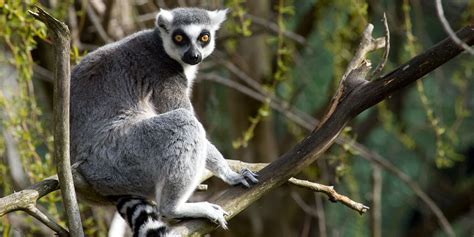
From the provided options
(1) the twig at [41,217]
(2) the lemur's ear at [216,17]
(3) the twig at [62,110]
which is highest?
(2) the lemur's ear at [216,17]

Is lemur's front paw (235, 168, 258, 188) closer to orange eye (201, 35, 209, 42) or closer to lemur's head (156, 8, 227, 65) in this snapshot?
lemur's head (156, 8, 227, 65)

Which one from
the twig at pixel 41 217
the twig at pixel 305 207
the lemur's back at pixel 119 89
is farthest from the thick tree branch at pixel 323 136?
the twig at pixel 305 207

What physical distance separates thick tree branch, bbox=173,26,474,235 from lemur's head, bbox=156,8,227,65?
1147mm

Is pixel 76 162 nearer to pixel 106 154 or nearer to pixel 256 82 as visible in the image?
pixel 106 154

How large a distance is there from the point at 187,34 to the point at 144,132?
2.95 ft

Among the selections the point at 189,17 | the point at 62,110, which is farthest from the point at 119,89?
the point at 62,110

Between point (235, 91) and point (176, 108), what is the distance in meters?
3.42

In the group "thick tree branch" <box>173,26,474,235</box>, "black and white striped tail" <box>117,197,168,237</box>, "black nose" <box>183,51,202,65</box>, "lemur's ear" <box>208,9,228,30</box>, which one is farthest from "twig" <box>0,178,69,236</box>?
"lemur's ear" <box>208,9,228,30</box>

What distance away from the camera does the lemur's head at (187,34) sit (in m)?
4.43

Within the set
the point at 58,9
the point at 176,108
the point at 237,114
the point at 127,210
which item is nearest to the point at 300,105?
the point at 237,114

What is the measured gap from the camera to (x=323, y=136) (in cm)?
347

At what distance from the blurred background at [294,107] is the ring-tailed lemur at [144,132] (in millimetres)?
313

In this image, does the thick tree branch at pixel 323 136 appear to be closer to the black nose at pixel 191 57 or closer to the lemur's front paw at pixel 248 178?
the lemur's front paw at pixel 248 178

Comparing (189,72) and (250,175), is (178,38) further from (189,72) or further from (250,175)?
(250,175)
